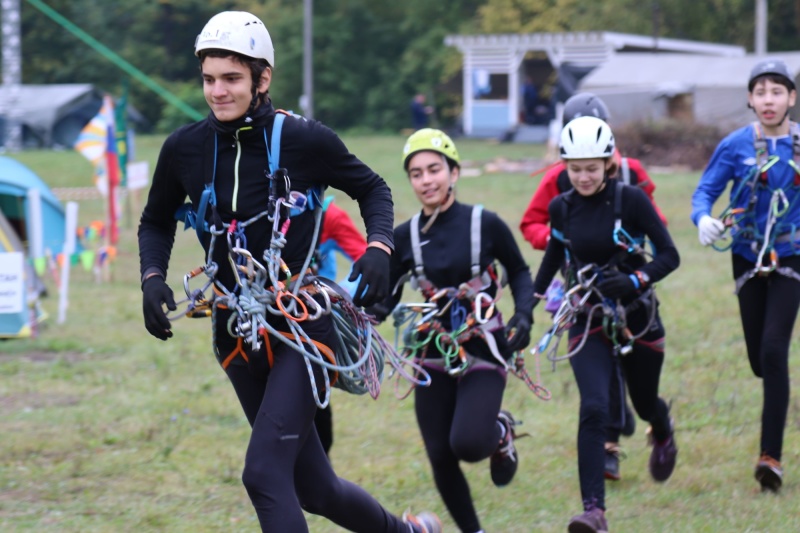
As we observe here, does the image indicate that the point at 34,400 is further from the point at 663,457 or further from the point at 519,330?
the point at 519,330

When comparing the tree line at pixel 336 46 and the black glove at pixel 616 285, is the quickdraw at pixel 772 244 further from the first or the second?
the tree line at pixel 336 46

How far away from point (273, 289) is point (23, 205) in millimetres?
10105

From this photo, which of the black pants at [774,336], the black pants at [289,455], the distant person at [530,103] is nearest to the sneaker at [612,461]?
the black pants at [774,336]

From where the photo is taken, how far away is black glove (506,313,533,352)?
5.46m

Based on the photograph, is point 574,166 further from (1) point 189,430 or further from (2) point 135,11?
(2) point 135,11

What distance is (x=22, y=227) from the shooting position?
13891 mm

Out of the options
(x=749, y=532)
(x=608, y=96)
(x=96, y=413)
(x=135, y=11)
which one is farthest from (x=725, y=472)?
(x=135, y=11)

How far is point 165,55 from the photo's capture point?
64.1 metres

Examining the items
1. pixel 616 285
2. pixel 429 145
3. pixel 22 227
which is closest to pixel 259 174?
pixel 429 145

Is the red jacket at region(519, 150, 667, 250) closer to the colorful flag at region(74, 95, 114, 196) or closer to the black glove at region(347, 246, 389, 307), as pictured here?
the black glove at region(347, 246, 389, 307)

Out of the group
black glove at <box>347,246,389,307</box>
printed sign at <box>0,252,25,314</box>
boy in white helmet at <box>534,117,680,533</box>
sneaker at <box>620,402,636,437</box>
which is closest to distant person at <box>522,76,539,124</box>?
printed sign at <box>0,252,25,314</box>

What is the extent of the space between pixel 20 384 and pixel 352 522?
6.00m

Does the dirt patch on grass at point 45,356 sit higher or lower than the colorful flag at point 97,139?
lower

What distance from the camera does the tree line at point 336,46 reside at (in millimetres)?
55469
